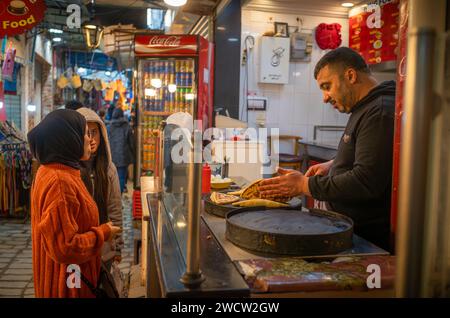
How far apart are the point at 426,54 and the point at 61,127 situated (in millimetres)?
1936

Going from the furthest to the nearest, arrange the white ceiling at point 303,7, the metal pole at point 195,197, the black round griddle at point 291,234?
the white ceiling at point 303,7, the black round griddle at point 291,234, the metal pole at point 195,197

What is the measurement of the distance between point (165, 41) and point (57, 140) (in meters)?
5.85

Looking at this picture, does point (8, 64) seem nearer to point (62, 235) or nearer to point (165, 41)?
point (165, 41)

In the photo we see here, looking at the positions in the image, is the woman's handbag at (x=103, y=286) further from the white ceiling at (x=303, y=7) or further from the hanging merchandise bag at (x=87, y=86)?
the hanging merchandise bag at (x=87, y=86)

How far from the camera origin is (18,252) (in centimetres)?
566

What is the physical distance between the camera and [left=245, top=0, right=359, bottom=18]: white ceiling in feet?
24.7

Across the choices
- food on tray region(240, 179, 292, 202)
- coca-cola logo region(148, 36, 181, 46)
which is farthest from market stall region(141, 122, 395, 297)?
coca-cola logo region(148, 36, 181, 46)

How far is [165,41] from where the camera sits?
771 centimetres

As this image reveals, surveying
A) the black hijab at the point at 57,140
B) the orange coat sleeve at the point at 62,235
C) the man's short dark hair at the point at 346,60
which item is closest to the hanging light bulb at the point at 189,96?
the man's short dark hair at the point at 346,60

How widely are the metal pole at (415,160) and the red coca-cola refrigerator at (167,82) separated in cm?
679

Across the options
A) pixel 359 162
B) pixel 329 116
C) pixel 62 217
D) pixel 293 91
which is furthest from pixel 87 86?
pixel 359 162

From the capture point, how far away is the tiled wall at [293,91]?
7.72 meters
